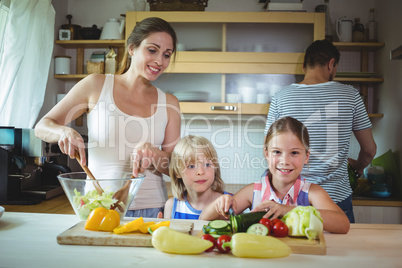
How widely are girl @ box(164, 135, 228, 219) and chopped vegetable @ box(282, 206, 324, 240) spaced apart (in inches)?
23.6

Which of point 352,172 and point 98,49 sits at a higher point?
point 98,49

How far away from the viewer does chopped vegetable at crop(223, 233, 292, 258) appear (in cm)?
84

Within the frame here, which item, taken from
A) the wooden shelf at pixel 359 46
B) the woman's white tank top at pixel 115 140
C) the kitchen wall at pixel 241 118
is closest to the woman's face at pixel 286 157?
the woman's white tank top at pixel 115 140

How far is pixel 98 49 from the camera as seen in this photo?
3375mm

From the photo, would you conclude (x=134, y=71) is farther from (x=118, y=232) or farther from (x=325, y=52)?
(x=325, y=52)

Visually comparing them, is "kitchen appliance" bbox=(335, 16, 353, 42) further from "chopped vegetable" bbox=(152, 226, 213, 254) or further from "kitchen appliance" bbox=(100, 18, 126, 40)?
"chopped vegetable" bbox=(152, 226, 213, 254)

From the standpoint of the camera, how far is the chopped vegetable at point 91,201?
108 cm

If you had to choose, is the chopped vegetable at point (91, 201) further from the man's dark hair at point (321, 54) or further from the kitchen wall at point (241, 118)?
the kitchen wall at point (241, 118)

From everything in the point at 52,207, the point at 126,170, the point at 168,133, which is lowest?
the point at 52,207

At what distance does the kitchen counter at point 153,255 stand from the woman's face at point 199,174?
596 mm

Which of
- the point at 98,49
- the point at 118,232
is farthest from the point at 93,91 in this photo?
the point at 98,49

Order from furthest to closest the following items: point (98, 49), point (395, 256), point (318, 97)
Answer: point (98, 49) → point (318, 97) → point (395, 256)

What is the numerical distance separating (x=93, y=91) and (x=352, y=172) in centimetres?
153

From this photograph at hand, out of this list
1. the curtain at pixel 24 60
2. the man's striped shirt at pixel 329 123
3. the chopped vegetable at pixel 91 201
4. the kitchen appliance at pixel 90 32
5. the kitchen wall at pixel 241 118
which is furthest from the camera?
the kitchen appliance at pixel 90 32
